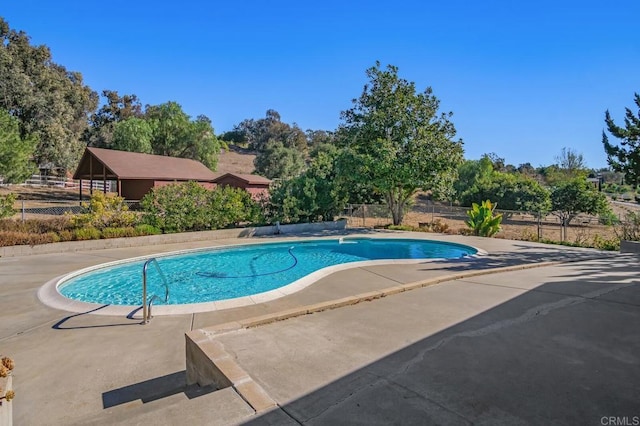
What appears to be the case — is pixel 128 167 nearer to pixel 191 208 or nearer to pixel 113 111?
pixel 191 208

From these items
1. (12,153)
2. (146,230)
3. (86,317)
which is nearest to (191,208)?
(146,230)

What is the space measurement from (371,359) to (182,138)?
3898cm

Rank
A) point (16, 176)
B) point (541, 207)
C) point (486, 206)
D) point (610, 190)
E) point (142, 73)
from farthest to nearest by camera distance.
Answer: point (610, 190) → point (142, 73) → point (541, 207) → point (16, 176) → point (486, 206)

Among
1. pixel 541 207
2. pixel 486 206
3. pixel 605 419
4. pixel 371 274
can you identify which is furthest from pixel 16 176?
pixel 541 207

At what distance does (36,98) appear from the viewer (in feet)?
98.8

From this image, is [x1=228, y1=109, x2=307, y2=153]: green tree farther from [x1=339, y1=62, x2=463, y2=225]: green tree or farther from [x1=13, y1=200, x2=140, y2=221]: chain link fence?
[x1=339, y1=62, x2=463, y2=225]: green tree

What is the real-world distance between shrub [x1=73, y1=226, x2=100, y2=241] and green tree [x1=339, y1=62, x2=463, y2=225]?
10493 mm

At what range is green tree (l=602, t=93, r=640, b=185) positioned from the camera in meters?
12.5

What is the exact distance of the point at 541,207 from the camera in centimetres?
2600

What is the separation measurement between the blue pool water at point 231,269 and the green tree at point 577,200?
47.7 ft

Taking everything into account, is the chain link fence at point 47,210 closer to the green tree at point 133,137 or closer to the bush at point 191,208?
the bush at point 191,208

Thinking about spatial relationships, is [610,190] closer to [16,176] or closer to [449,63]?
[449,63]

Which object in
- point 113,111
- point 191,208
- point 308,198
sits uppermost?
point 113,111

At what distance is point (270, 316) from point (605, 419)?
3363 mm
